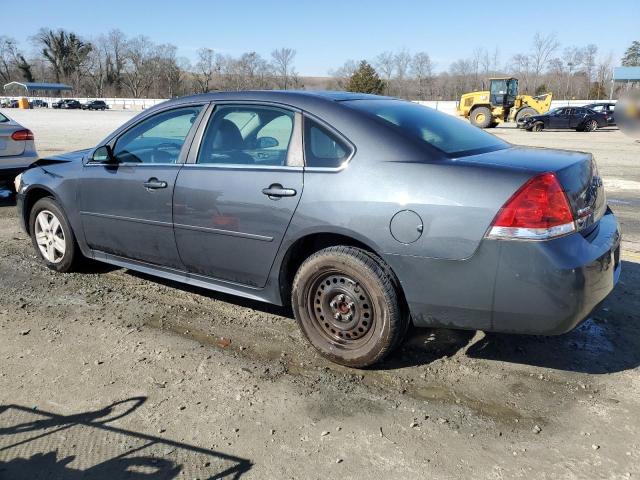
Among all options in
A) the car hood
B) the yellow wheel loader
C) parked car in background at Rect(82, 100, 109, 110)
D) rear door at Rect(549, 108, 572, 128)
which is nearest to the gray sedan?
the car hood

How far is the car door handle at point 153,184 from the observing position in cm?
382

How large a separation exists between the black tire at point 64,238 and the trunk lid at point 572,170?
348 centimetres

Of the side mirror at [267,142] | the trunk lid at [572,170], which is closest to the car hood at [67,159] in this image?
the side mirror at [267,142]

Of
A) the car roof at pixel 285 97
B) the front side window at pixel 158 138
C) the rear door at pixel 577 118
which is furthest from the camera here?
the rear door at pixel 577 118

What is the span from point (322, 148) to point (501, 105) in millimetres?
32347

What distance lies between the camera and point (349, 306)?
10.5 feet

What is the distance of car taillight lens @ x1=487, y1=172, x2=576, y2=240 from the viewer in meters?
2.62

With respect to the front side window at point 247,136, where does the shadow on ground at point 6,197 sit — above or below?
below

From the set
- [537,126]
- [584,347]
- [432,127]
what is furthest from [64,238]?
[537,126]

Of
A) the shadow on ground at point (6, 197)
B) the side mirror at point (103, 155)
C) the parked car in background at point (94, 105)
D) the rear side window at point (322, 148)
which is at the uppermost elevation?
the parked car in background at point (94, 105)

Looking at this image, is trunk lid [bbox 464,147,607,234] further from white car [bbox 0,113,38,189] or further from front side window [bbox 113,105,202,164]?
white car [bbox 0,113,38,189]

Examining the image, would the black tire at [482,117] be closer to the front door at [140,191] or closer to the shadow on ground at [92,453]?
the front door at [140,191]

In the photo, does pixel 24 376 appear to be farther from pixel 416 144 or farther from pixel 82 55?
pixel 82 55

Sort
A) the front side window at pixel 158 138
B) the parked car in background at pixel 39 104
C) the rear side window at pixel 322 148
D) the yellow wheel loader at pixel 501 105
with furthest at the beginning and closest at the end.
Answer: the parked car in background at pixel 39 104, the yellow wheel loader at pixel 501 105, the front side window at pixel 158 138, the rear side window at pixel 322 148
